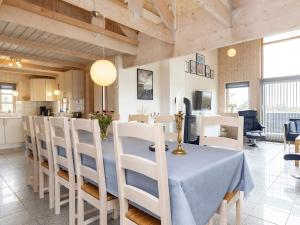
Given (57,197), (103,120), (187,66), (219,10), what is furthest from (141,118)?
(187,66)

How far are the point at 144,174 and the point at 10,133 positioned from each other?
19.6 ft

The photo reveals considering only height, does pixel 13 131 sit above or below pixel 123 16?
below

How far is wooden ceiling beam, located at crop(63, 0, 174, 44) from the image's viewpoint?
2.69 m

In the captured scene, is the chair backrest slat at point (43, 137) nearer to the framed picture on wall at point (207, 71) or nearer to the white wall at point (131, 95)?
the white wall at point (131, 95)

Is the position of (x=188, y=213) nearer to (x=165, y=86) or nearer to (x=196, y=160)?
(x=196, y=160)

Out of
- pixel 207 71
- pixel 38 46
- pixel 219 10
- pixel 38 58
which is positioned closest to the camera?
pixel 219 10

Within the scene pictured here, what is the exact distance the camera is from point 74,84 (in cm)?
580

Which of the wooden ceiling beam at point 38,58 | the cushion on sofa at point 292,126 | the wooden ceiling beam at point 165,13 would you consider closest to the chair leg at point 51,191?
the wooden ceiling beam at point 165,13

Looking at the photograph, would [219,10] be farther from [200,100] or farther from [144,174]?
[200,100]

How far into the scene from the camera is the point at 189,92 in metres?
6.70

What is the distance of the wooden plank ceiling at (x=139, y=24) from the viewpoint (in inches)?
109

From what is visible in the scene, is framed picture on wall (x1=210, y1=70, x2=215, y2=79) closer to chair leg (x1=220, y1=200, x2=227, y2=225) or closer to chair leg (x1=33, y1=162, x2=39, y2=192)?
chair leg (x1=33, y1=162, x2=39, y2=192)

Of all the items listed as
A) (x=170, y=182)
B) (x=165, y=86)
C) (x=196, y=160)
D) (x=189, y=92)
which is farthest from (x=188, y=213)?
(x=189, y=92)

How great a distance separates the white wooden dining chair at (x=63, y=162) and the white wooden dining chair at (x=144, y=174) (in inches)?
31.6
